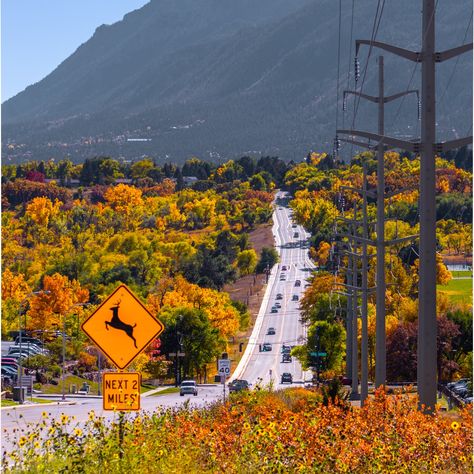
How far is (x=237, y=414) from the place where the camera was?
23969mm

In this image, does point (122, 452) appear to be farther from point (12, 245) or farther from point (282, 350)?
point (12, 245)


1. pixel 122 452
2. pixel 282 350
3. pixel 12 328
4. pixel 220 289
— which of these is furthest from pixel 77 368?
pixel 122 452

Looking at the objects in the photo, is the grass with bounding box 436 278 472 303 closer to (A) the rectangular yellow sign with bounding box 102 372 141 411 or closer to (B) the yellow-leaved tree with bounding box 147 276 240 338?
(B) the yellow-leaved tree with bounding box 147 276 240 338

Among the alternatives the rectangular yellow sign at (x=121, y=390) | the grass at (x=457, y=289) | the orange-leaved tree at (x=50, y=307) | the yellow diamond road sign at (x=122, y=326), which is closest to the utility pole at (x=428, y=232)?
the yellow diamond road sign at (x=122, y=326)

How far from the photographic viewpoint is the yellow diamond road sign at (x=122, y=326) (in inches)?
814

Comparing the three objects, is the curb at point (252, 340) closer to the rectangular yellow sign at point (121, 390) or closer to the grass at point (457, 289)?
the grass at point (457, 289)

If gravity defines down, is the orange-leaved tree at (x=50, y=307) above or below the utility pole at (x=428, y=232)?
below

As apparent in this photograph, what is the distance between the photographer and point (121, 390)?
20547 millimetres

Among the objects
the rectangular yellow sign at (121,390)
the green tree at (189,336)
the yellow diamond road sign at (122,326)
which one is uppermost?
the yellow diamond road sign at (122,326)

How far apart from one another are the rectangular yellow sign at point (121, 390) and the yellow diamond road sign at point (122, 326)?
243mm

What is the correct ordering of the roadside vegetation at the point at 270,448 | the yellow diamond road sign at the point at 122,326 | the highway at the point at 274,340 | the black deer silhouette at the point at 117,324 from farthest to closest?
the highway at the point at 274,340, the black deer silhouette at the point at 117,324, the yellow diamond road sign at the point at 122,326, the roadside vegetation at the point at 270,448

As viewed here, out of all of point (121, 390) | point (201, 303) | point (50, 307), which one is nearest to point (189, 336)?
point (50, 307)

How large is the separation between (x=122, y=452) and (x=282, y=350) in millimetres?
129928

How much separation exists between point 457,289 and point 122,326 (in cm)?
13538
